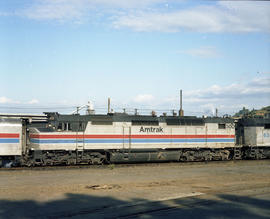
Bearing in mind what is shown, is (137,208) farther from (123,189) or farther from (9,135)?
(9,135)

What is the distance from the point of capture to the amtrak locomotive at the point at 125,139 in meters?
24.4

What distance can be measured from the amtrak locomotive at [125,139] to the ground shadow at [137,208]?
10.8m

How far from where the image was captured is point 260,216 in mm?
11617

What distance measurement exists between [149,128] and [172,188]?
36.8 ft

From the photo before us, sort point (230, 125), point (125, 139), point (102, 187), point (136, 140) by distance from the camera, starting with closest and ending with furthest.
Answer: point (102, 187) → point (125, 139) → point (136, 140) → point (230, 125)

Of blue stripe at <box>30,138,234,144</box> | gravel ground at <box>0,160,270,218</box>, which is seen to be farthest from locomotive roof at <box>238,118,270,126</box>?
gravel ground at <box>0,160,270,218</box>

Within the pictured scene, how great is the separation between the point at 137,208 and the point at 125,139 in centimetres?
1415

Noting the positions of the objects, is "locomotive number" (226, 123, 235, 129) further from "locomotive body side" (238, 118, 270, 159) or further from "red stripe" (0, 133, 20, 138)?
"red stripe" (0, 133, 20, 138)

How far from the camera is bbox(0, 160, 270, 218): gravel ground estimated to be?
1238 centimetres

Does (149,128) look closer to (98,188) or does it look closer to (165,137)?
(165,137)

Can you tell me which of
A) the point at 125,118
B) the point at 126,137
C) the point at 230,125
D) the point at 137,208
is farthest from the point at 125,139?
the point at 137,208

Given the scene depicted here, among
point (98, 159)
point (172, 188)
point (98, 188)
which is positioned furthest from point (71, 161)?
point (172, 188)

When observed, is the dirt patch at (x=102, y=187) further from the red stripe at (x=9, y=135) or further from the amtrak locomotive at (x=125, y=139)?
the red stripe at (x=9, y=135)

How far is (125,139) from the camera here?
87.7 feet
